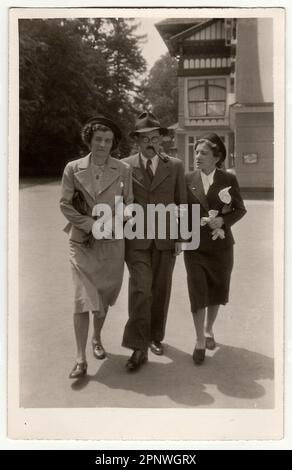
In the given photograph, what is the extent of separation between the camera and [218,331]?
4688mm

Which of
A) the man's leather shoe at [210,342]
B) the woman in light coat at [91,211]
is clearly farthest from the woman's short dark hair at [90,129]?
the man's leather shoe at [210,342]

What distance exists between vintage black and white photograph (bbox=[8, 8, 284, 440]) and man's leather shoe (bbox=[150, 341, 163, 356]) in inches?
0.6

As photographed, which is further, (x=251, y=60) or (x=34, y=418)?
(x=251, y=60)

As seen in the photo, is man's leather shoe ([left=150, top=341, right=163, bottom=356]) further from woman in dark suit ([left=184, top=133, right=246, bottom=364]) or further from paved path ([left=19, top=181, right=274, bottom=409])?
woman in dark suit ([left=184, top=133, right=246, bottom=364])

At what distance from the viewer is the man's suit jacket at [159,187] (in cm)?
414

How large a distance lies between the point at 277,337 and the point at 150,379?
38.5 inches

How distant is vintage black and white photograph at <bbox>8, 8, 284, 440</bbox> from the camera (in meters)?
3.72

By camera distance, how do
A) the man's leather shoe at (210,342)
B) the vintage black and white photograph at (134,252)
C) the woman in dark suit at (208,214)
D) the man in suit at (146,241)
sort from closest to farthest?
the vintage black and white photograph at (134,252)
the man in suit at (146,241)
the woman in dark suit at (208,214)
the man's leather shoe at (210,342)

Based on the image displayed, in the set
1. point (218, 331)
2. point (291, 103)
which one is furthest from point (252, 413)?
point (291, 103)

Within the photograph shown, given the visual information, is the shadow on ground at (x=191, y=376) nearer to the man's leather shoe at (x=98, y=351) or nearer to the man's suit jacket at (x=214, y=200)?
the man's leather shoe at (x=98, y=351)

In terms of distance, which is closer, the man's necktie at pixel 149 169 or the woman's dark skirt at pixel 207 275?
the man's necktie at pixel 149 169

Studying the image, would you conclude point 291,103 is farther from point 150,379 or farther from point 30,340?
point 30,340

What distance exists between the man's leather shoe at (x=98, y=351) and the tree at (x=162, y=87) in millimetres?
1879

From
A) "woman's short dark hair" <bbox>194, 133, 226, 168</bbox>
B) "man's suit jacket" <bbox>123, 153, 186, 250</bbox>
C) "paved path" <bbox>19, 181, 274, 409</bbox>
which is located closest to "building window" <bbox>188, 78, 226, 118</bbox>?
"woman's short dark hair" <bbox>194, 133, 226, 168</bbox>
